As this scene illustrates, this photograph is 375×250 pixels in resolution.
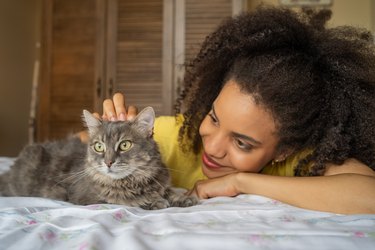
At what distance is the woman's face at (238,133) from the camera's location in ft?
4.09

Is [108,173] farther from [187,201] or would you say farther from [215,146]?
[215,146]

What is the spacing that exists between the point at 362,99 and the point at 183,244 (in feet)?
3.56

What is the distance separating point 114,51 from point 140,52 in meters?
0.28

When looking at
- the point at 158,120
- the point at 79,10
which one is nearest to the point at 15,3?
the point at 79,10

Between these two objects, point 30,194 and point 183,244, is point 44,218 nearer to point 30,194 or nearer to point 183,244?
point 183,244

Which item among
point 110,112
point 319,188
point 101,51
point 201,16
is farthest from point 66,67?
point 319,188

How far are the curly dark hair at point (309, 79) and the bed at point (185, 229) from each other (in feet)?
1.34

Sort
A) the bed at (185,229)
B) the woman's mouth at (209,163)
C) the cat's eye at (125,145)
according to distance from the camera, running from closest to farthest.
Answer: the bed at (185,229)
the cat's eye at (125,145)
the woman's mouth at (209,163)

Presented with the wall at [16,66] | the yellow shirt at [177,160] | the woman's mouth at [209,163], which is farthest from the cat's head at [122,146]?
the wall at [16,66]

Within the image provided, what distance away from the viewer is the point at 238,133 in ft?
4.10

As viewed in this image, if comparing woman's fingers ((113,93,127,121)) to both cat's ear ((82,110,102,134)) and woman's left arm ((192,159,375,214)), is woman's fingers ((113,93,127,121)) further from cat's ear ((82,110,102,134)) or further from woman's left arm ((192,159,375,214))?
woman's left arm ((192,159,375,214))

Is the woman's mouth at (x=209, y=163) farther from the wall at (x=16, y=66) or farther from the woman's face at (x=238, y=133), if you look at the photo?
the wall at (x=16, y=66)

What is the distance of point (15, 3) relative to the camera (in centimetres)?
399

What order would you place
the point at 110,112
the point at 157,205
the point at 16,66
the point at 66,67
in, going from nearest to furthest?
the point at 157,205, the point at 110,112, the point at 66,67, the point at 16,66
